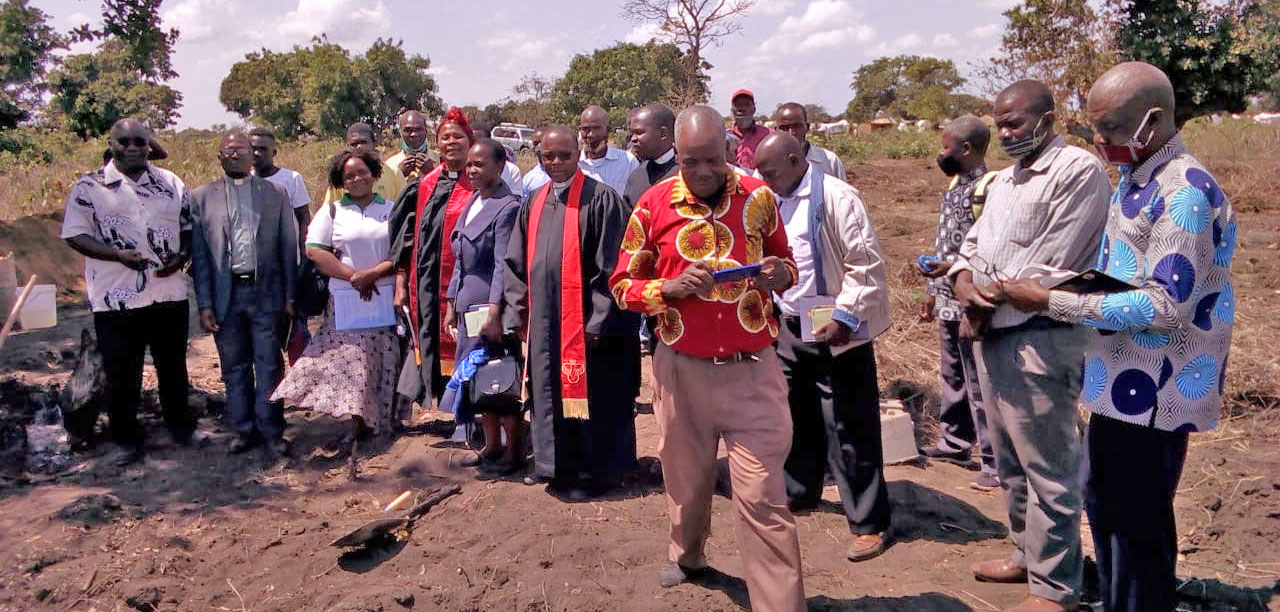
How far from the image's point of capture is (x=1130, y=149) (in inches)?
106

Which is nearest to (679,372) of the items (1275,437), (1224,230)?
(1224,230)

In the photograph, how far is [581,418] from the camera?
466 cm

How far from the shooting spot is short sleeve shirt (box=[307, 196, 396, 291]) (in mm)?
5480

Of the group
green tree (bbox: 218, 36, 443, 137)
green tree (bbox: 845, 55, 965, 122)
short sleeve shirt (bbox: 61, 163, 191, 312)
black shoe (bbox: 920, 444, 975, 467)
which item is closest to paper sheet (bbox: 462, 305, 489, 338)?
short sleeve shirt (bbox: 61, 163, 191, 312)

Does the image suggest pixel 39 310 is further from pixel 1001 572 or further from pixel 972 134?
pixel 1001 572

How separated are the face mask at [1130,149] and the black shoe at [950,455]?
2.95 metres

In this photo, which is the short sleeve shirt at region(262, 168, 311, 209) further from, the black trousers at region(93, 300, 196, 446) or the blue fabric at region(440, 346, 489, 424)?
the blue fabric at region(440, 346, 489, 424)

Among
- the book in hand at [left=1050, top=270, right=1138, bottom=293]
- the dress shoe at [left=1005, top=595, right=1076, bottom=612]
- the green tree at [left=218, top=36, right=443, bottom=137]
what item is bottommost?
the dress shoe at [left=1005, top=595, right=1076, bottom=612]

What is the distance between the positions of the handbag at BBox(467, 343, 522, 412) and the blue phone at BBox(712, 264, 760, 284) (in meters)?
2.05

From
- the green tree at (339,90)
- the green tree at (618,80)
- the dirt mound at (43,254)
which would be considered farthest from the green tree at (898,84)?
the dirt mound at (43,254)

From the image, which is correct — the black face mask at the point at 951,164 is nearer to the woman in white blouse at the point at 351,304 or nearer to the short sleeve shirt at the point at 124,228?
the woman in white blouse at the point at 351,304

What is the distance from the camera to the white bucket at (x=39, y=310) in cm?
816

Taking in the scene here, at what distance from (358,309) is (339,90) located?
89.2 feet

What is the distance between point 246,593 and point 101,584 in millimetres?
672
